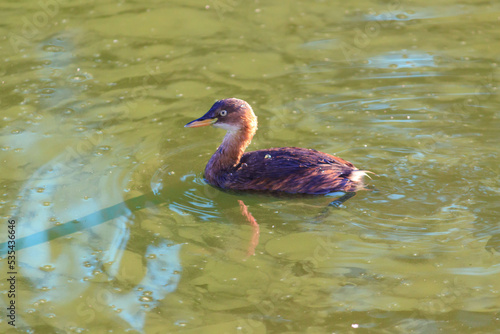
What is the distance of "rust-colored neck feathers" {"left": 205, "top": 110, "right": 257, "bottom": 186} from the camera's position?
7.38 m

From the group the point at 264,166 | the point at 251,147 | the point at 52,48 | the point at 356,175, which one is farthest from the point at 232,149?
the point at 52,48

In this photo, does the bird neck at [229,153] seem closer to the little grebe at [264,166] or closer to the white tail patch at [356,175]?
the little grebe at [264,166]

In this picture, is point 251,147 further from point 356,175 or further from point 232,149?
point 356,175

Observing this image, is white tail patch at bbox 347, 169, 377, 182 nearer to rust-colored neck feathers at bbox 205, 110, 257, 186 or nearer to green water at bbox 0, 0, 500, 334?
green water at bbox 0, 0, 500, 334

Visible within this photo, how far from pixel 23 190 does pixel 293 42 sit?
4.74 metres

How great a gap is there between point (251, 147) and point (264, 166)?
954 millimetres

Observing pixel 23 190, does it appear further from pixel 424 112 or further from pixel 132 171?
pixel 424 112

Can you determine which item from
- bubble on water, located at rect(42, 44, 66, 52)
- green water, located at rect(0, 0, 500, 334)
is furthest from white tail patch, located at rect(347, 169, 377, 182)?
bubble on water, located at rect(42, 44, 66, 52)

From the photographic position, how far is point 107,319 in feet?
17.9

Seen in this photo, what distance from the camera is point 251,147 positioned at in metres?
8.09

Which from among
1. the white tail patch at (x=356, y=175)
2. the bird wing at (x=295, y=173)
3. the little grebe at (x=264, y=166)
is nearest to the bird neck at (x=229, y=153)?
the little grebe at (x=264, y=166)

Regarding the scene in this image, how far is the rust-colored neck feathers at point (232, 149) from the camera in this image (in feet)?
24.2

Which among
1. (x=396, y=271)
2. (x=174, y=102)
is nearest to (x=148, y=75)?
(x=174, y=102)

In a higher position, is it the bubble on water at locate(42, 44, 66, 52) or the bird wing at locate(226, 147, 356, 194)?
the bubble on water at locate(42, 44, 66, 52)
